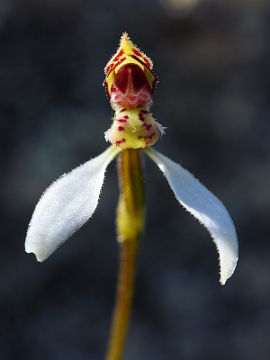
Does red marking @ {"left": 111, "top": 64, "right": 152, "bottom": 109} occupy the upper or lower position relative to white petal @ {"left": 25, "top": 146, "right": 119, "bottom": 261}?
upper

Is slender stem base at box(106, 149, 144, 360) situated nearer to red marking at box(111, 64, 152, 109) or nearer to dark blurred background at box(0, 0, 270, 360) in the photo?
red marking at box(111, 64, 152, 109)

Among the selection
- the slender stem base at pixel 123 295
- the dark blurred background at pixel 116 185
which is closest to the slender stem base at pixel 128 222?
the slender stem base at pixel 123 295

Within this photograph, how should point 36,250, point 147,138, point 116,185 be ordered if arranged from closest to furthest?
point 36,250 < point 147,138 < point 116,185

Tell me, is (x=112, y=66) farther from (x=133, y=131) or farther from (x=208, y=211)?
(x=208, y=211)

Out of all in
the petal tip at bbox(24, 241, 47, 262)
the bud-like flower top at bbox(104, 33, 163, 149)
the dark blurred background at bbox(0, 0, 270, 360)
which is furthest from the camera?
the dark blurred background at bbox(0, 0, 270, 360)

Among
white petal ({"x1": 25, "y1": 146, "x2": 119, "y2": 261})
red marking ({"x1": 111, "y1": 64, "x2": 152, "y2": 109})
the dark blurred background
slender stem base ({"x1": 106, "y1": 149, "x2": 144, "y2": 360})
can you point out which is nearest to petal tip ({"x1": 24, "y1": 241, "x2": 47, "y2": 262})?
white petal ({"x1": 25, "y1": 146, "x2": 119, "y2": 261})

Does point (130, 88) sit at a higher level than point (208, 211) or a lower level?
higher

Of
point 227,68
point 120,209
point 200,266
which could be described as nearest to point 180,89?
point 227,68

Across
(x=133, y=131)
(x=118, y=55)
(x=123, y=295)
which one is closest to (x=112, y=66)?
(x=118, y=55)
